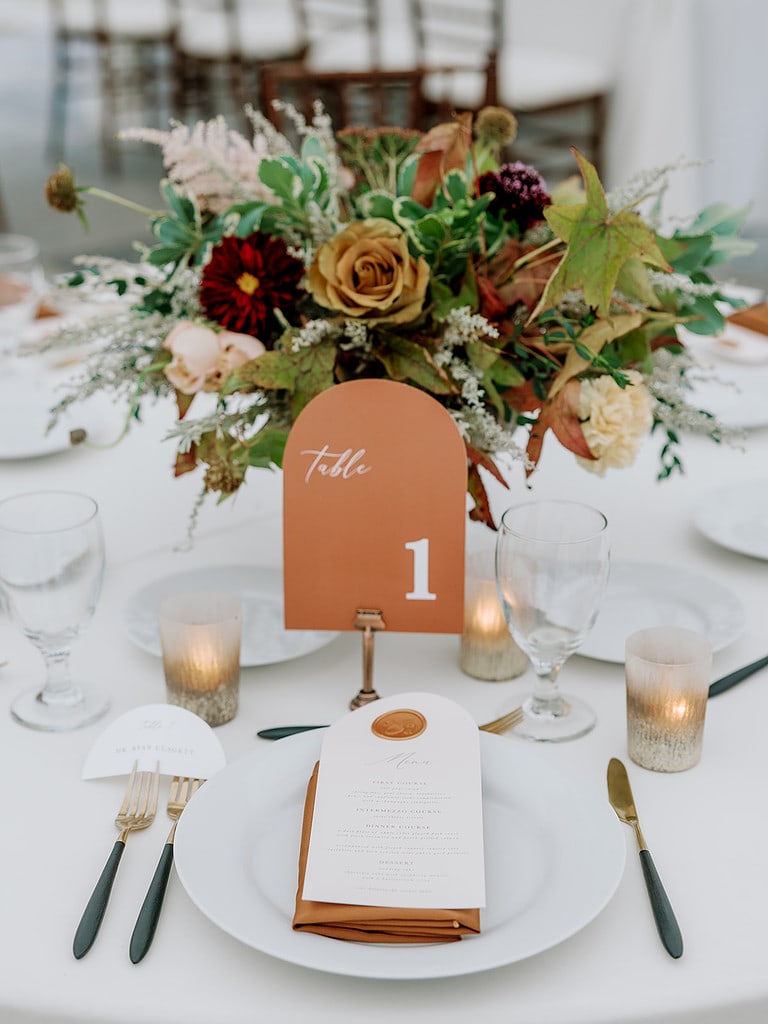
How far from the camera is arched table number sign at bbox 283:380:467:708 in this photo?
37.9 inches

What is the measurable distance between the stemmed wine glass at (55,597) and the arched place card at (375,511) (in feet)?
0.56

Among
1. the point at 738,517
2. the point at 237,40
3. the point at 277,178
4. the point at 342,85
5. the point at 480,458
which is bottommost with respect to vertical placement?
the point at 738,517

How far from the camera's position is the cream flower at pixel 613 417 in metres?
1.03

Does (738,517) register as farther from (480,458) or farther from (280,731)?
(280,731)

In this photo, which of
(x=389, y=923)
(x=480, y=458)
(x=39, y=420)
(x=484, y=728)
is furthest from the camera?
(x=39, y=420)

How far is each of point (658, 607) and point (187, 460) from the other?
0.46 m

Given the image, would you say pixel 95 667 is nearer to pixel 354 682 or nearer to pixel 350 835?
pixel 354 682

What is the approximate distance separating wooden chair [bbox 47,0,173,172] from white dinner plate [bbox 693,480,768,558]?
203 inches

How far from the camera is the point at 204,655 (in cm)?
92

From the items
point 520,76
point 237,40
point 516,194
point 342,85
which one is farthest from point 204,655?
point 237,40

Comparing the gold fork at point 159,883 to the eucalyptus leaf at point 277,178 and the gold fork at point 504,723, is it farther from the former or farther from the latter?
the eucalyptus leaf at point 277,178

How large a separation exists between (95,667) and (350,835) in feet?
1.21

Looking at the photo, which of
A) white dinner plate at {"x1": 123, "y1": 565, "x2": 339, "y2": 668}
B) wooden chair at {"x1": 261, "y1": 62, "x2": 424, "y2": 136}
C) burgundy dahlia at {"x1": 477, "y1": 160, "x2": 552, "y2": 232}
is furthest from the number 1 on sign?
wooden chair at {"x1": 261, "y1": 62, "x2": 424, "y2": 136}

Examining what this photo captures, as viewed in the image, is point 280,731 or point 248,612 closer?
point 280,731
